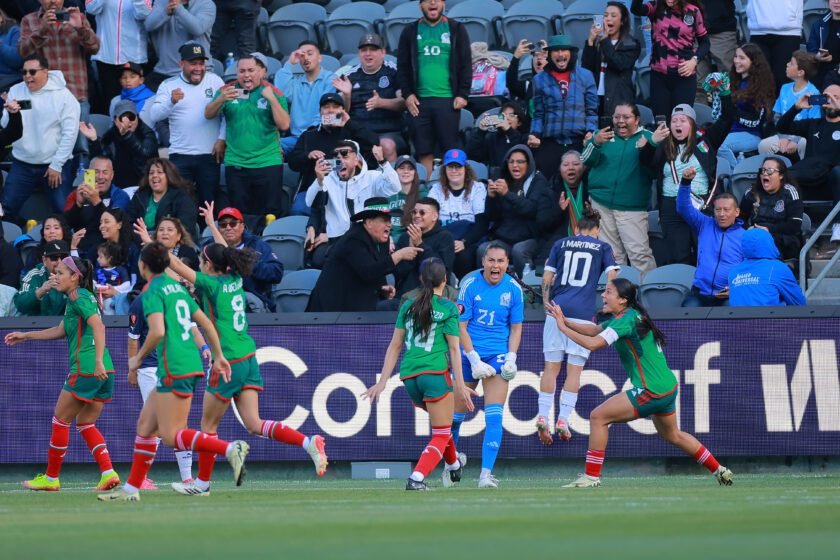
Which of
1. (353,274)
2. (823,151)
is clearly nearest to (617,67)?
(823,151)

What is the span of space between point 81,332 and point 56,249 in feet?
5.78

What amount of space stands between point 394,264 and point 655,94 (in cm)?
456

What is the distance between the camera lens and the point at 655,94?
56.5 feet

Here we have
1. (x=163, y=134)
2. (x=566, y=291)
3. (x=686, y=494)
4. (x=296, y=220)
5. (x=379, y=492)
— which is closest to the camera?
(x=686, y=494)

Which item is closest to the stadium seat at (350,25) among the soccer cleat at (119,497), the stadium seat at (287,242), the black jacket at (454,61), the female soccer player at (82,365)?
the black jacket at (454,61)

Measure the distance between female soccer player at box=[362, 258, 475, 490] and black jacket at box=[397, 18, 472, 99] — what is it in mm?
5884

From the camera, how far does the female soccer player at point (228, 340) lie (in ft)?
37.7

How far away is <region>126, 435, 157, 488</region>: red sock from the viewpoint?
36.5ft

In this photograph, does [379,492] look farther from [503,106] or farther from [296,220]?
[503,106]

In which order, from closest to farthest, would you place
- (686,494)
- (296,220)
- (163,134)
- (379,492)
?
(686,494) → (379,492) → (296,220) → (163,134)

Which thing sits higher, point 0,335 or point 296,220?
point 296,220

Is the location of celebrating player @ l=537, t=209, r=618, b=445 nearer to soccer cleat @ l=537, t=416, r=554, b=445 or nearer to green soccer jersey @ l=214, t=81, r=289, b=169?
soccer cleat @ l=537, t=416, r=554, b=445

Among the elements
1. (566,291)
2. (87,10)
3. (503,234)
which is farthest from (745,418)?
(87,10)

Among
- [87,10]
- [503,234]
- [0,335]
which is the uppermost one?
[87,10]
